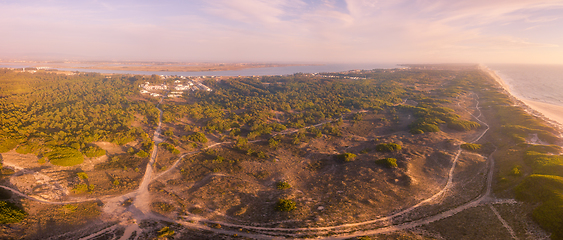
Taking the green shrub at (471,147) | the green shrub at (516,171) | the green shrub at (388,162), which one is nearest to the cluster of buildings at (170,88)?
the green shrub at (388,162)

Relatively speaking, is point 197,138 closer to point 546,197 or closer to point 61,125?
point 61,125

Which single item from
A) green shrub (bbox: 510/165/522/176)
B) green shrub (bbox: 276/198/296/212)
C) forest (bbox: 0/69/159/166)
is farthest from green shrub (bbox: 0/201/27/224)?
green shrub (bbox: 510/165/522/176)

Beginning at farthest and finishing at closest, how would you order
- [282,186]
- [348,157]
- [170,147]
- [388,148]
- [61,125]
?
[61,125], [170,147], [388,148], [348,157], [282,186]

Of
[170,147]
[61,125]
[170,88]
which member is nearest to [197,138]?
[170,147]

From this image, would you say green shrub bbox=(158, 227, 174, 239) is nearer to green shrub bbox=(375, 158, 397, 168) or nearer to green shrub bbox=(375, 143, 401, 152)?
green shrub bbox=(375, 158, 397, 168)

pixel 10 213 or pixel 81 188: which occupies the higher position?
pixel 10 213

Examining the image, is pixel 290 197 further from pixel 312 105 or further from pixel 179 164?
pixel 312 105
